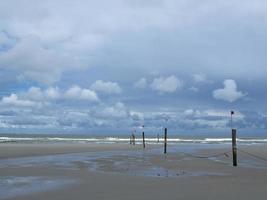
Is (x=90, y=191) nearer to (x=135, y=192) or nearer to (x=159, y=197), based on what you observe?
(x=135, y=192)

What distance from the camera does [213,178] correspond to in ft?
64.7

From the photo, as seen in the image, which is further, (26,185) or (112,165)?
(112,165)

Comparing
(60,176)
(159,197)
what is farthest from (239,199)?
(60,176)

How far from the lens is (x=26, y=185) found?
56.3 ft

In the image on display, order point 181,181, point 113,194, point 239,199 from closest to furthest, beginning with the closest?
1. point 239,199
2. point 113,194
3. point 181,181

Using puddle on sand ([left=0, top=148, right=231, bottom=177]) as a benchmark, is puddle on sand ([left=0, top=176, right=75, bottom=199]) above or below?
below

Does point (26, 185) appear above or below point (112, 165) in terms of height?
below

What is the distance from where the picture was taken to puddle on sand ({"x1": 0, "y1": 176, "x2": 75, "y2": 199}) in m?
15.3

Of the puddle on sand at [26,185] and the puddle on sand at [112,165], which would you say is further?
the puddle on sand at [112,165]

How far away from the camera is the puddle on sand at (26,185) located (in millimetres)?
15320

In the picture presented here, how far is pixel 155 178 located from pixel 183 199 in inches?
226

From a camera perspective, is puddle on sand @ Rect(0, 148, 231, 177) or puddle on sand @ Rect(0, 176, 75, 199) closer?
puddle on sand @ Rect(0, 176, 75, 199)

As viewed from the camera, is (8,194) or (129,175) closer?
(8,194)

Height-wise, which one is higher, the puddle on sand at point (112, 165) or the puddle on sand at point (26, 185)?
the puddle on sand at point (112, 165)
